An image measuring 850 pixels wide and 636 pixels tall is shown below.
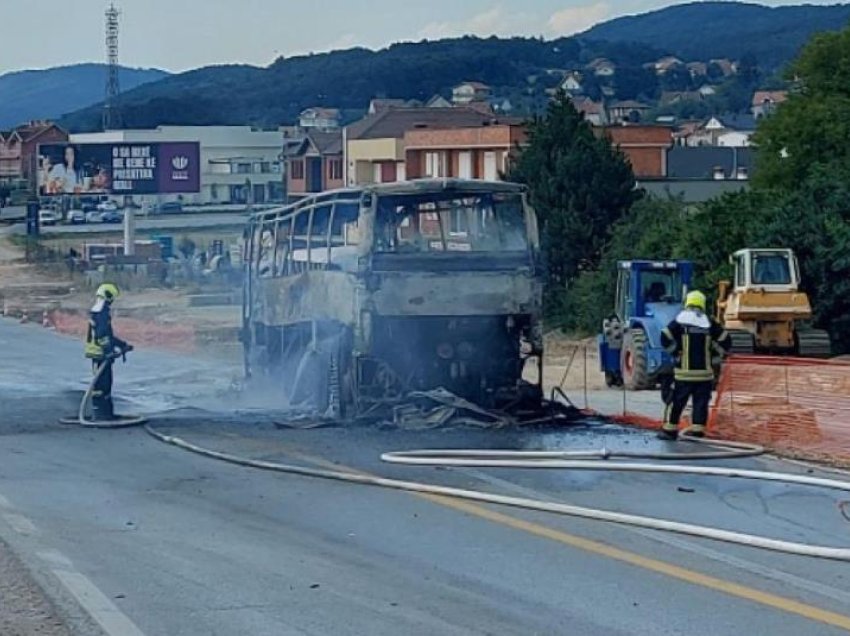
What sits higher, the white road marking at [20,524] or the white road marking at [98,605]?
the white road marking at [98,605]

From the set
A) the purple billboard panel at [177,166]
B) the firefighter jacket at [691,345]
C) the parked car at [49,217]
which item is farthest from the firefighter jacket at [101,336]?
the parked car at [49,217]

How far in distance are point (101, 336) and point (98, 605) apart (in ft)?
38.2

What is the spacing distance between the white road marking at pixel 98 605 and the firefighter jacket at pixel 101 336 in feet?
34.1

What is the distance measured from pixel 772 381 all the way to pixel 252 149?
11552cm

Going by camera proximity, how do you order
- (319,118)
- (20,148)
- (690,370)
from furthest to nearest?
(319,118) < (20,148) < (690,370)

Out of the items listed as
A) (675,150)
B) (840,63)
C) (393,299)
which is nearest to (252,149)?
(675,150)

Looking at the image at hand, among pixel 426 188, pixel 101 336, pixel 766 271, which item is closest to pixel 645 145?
pixel 766 271

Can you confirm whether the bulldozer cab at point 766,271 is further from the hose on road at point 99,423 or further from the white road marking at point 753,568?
the white road marking at point 753,568

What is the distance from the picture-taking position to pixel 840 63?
5981 cm

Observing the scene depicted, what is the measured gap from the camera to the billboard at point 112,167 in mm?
89750

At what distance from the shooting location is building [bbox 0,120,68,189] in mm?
159000

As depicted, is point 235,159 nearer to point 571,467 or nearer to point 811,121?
point 811,121

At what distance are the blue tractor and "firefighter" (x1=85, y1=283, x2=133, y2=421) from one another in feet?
34.2

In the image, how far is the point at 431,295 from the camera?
64.4 feet
